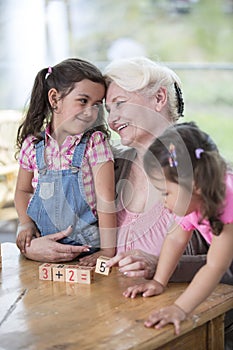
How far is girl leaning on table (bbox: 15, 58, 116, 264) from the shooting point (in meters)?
2.16

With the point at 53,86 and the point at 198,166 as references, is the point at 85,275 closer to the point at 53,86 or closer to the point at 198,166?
the point at 198,166

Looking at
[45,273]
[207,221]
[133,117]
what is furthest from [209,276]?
[133,117]

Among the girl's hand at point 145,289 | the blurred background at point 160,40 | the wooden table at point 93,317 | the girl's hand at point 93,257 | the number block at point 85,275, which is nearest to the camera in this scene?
the wooden table at point 93,317

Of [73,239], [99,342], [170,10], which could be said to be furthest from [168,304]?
[170,10]

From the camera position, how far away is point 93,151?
217 cm

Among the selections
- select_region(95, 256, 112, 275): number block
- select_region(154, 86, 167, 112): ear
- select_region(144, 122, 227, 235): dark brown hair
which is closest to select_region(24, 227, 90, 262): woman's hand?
select_region(95, 256, 112, 275): number block

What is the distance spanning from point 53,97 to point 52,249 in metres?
0.47

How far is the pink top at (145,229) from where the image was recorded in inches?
84.7

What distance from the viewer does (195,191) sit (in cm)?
165

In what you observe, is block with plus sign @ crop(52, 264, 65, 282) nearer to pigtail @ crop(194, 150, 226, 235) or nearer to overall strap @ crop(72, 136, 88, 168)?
overall strap @ crop(72, 136, 88, 168)

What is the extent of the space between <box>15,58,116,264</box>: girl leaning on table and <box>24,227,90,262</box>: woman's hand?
0.7 inches

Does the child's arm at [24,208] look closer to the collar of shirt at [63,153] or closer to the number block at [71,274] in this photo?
→ the collar of shirt at [63,153]

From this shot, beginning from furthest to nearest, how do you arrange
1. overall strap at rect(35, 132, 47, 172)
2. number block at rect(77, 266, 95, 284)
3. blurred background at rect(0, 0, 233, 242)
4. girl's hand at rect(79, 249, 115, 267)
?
1. blurred background at rect(0, 0, 233, 242)
2. overall strap at rect(35, 132, 47, 172)
3. girl's hand at rect(79, 249, 115, 267)
4. number block at rect(77, 266, 95, 284)

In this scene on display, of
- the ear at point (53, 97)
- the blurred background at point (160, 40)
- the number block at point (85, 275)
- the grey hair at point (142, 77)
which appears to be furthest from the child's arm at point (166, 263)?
the blurred background at point (160, 40)
